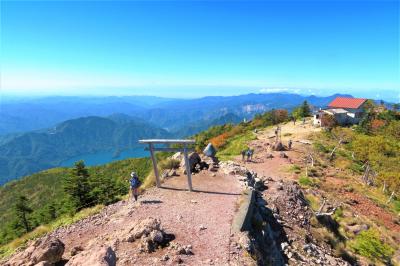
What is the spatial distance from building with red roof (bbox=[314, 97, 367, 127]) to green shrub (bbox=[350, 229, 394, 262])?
136ft

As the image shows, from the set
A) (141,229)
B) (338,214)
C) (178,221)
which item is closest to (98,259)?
(141,229)

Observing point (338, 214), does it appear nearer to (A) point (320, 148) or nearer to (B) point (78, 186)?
(A) point (320, 148)

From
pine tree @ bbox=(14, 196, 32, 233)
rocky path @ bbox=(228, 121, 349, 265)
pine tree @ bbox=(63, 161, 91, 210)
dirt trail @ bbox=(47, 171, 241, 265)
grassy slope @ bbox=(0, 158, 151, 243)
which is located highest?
dirt trail @ bbox=(47, 171, 241, 265)

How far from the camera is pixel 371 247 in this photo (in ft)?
62.4

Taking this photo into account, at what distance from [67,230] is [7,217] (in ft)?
226

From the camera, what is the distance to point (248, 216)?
43.7 ft

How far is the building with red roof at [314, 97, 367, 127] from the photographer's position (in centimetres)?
6131

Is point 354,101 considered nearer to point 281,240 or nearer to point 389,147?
point 389,147

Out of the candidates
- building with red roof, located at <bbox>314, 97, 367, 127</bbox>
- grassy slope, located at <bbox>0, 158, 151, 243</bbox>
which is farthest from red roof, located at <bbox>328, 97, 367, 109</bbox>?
grassy slope, located at <bbox>0, 158, 151, 243</bbox>

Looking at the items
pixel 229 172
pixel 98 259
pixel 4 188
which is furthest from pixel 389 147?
pixel 4 188

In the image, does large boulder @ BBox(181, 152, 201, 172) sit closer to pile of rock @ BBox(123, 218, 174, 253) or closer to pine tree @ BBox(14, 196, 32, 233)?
pile of rock @ BBox(123, 218, 174, 253)

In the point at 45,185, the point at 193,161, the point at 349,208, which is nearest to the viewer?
the point at 193,161

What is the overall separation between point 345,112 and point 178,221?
198 ft

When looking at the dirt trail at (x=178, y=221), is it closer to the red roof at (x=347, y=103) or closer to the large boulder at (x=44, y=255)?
the large boulder at (x=44, y=255)
